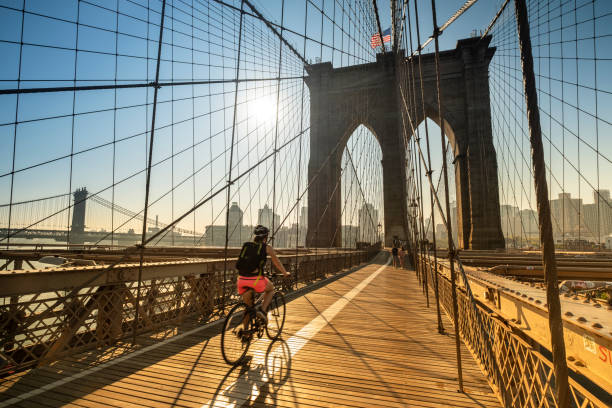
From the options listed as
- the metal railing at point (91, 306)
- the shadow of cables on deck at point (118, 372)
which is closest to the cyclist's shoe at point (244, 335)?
the shadow of cables on deck at point (118, 372)

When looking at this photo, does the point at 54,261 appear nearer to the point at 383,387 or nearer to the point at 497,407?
the point at 383,387

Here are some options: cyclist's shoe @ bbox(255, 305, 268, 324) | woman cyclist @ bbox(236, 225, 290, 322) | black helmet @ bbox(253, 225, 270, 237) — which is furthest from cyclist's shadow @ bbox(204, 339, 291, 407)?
black helmet @ bbox(253, 225, 270, 237)

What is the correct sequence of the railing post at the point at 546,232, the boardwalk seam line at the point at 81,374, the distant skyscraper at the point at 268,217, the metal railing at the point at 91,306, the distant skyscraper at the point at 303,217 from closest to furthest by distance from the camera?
the railing post at the point at 546,232 → the boardwalk seam line at the point at 81,374 → the metal railing at the point at 91,306 → the distant skyscraper at the point at 268,217 → the distant skyscraper at the point at 303,217

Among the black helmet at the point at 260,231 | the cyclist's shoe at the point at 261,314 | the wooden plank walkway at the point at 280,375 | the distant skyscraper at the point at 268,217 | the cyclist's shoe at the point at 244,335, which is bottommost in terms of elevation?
the wooden plank walkway at the point at 280,375

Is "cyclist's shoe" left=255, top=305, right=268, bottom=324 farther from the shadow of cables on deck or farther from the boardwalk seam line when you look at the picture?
the boardwalk seam line

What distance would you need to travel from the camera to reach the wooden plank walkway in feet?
7.95

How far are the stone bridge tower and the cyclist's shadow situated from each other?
18.8m

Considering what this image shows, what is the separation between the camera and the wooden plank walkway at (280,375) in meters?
2.42

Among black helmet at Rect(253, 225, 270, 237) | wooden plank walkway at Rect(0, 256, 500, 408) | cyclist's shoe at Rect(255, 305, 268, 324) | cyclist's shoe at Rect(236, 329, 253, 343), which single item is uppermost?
black helmet at Rect(253, 225, 270, 237)

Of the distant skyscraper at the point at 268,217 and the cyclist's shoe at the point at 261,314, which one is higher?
the distant skyscraper at the point at 268,217

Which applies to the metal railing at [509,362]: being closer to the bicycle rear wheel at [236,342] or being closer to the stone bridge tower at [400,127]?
the bicycle rear wheel at [236,342]

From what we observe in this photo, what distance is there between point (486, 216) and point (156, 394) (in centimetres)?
2717

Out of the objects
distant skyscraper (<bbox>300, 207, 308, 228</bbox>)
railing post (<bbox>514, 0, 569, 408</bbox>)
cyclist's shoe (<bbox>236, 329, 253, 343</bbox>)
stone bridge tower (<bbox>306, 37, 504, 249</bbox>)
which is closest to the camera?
railing post (<bbox>514, 0, 569, 408</bbox>)

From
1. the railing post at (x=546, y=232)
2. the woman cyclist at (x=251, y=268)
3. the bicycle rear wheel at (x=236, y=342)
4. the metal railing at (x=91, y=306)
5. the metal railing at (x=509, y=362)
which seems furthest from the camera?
the woman cyclist at (x=251, y=268)
